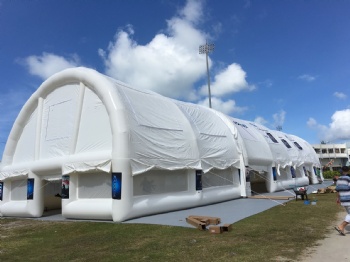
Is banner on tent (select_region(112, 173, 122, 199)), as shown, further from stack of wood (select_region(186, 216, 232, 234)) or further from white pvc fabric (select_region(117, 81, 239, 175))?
stack of wood (select_region(186, 216, 232, 234))

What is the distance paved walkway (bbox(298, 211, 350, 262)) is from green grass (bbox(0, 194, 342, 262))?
257mm

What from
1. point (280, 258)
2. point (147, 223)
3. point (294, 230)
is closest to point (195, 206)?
point (147, 223)

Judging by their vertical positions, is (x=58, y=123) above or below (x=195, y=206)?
above

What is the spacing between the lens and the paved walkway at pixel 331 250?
6.40 metres

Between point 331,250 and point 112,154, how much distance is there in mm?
8986

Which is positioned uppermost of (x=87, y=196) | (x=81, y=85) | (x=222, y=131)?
(x=81, y=85)

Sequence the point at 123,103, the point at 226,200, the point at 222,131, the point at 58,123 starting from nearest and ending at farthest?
the point at 123,103 < the point at 58,123 < the point at 226,200 < the point at 222,131

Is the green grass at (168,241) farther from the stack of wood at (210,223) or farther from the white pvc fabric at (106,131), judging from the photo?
the white pvc fabric at (106,131)

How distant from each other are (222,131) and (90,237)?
12.8 m

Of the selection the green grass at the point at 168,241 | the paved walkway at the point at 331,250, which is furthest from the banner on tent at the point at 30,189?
the paved walkway at the point at 331,250

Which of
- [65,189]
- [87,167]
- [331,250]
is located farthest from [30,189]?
[331,250]

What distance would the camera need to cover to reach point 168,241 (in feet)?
Result: 29.0

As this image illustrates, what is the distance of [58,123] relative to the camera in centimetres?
1778

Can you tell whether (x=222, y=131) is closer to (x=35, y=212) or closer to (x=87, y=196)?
(x=87, y=196)
